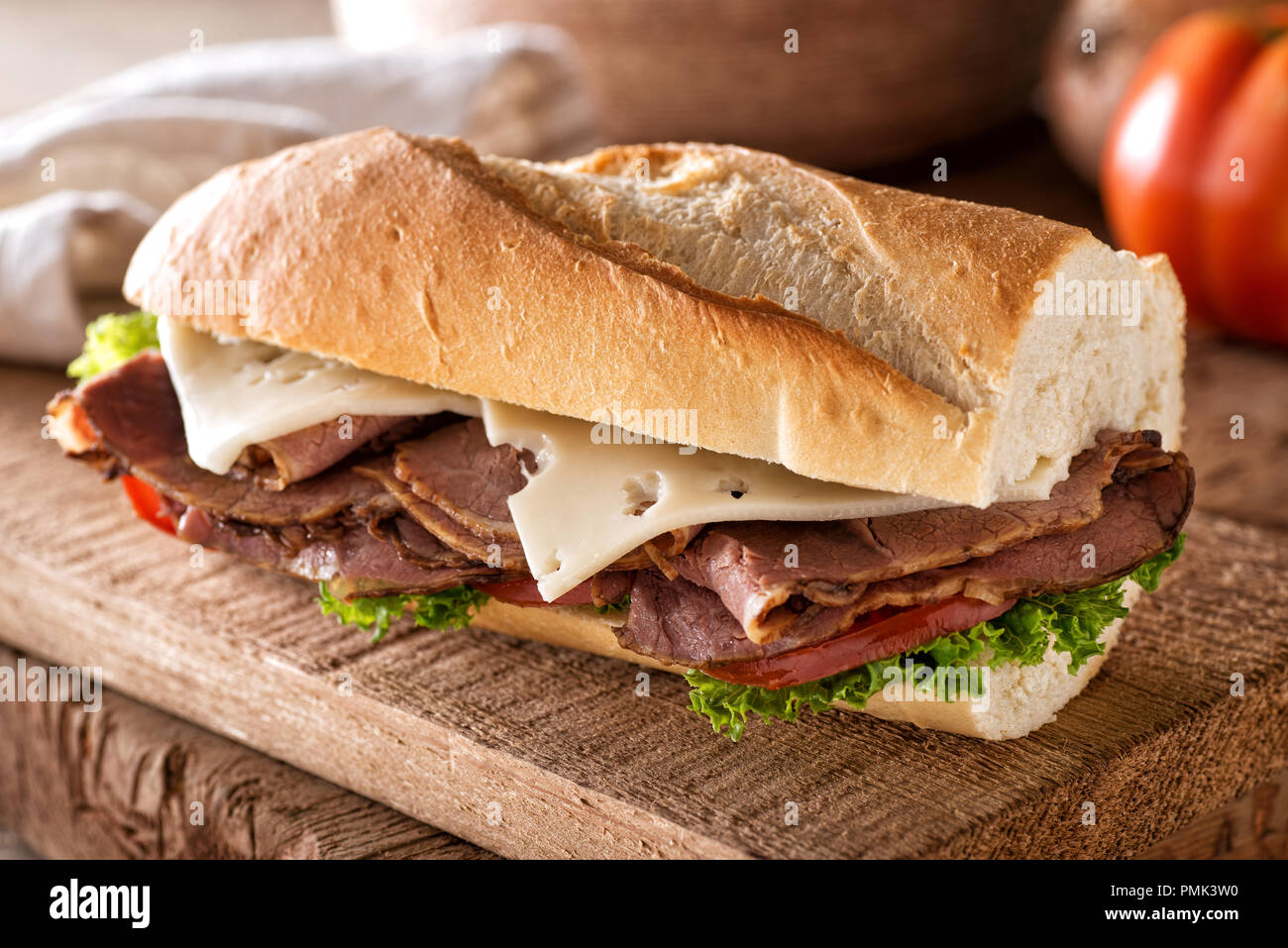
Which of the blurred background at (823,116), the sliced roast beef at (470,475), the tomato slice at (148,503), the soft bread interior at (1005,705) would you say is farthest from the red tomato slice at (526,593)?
the blurred background at (823,116)

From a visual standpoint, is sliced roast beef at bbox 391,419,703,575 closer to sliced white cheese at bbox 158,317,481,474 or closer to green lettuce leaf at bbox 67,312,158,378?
sliced white cheese at bbox 158,317,481,474

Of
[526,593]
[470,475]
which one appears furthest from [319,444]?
[526,593]

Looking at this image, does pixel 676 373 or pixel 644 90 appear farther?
pixel 644 90

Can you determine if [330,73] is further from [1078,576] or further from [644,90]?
[1078,576]

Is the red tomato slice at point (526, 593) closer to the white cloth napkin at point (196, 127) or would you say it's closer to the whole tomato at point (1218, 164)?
the white cloth napkin at point (196, 127)

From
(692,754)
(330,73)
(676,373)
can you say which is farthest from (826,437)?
(330,73)

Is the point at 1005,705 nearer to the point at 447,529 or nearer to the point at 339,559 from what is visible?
the point at 447,529
